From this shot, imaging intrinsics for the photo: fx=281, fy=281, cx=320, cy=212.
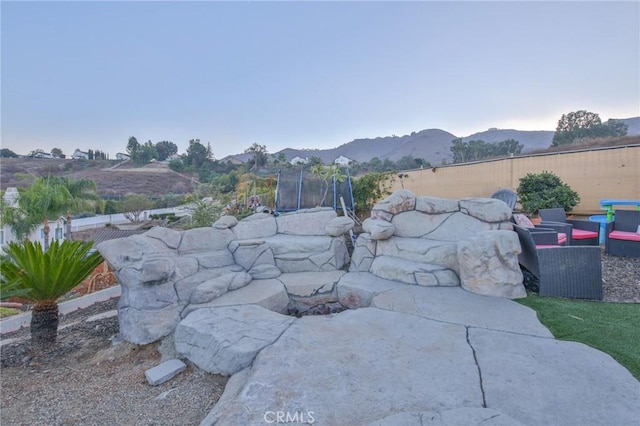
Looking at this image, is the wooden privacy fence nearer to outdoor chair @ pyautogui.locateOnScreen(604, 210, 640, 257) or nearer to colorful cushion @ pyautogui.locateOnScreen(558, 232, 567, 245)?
outdoor chair @ pyautogui.locateOnScreen(604, 210, 640, 257)

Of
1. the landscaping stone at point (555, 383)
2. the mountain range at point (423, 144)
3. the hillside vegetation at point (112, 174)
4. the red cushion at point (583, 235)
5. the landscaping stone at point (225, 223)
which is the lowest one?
the landscaping stone at point (555, 383)

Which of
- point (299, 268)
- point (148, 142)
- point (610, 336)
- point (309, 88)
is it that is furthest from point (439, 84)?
point (148, 142)

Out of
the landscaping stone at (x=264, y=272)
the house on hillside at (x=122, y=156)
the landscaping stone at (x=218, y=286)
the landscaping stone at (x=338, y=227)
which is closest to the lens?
the landscaping stone at (x=218, y=286)

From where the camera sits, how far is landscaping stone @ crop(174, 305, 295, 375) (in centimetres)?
209

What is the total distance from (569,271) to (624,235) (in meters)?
2.14

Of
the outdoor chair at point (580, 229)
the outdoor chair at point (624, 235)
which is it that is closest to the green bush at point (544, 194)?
the outdoor chair at point (580, 229)

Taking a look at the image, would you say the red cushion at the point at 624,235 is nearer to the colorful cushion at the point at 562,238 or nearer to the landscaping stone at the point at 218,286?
the colorful cushion at the point at 562,238

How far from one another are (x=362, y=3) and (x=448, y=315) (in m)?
8.01

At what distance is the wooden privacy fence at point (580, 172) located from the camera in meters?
7.18

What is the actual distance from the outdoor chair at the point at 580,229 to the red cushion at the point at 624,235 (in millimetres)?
183

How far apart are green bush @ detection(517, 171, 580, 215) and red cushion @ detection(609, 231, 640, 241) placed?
2.45 m

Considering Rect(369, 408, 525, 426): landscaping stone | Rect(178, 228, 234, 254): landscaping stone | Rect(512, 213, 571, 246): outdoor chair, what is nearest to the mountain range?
Rect(178, 228, 234, 254): landscaping stone

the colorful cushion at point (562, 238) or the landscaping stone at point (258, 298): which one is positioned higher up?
the colorful cushion at point (562, 238)

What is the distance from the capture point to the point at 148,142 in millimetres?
54812
